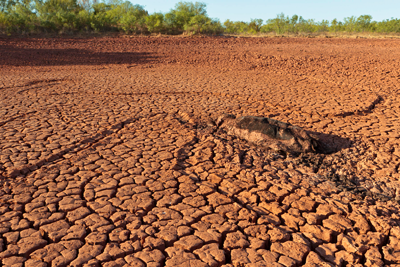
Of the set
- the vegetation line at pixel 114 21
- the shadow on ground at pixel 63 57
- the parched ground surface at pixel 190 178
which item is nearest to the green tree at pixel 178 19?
the vegetation line at pixel 114 21

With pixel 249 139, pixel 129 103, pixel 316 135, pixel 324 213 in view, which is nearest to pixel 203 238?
pixel 324 213

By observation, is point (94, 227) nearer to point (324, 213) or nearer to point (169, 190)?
point (169, 190)

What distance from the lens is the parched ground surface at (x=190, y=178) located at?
7.36 feet

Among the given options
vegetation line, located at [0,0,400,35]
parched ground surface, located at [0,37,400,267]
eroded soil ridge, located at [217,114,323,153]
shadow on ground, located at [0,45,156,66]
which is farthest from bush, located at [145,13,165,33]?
eroded soil ridge, located at [217,114,323,153]

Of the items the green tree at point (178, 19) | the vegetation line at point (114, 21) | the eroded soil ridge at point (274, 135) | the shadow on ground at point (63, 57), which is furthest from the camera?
the green tree at point (178, 19)

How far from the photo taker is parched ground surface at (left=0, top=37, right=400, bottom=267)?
224cm

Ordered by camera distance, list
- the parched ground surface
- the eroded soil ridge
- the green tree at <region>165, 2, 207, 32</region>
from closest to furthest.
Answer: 1. the parched ground surface
2. the eroded soil ridge
3. the green tree at <region>165, 2, 207, 32</region>

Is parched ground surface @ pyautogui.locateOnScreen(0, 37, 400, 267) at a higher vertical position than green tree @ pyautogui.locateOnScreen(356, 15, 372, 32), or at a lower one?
lower

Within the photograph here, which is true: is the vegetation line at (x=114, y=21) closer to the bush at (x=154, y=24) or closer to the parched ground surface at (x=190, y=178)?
the bush at (x=154, y=24)

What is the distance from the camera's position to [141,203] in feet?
8.96

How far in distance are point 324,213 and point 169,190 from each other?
1.29 m

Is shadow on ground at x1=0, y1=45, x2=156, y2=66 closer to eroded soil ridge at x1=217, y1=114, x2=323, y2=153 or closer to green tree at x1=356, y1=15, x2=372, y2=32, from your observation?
eroded soil ridge at x1=217, y1=114, x2=323, y2=153

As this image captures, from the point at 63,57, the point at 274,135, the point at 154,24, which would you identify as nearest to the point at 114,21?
the point at 154,24

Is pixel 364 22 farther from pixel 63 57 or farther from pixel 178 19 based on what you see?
pixel 63 57
